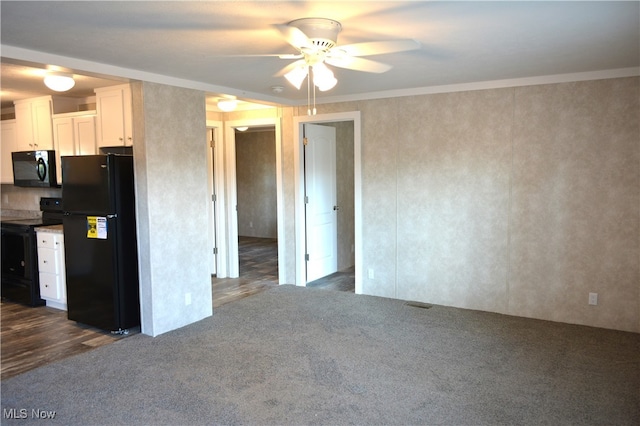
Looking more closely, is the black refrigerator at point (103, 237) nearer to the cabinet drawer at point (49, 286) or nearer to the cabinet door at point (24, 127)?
the cabinet drawer at point (49, 286)

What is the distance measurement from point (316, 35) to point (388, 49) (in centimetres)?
42

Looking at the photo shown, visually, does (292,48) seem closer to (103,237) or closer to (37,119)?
(103,237)

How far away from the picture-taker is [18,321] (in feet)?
15.2

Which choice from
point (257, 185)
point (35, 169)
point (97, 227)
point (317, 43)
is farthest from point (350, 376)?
point (257, 185)

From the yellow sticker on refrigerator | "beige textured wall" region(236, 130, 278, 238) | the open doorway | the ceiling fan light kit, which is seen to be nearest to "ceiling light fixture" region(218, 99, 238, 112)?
the yellow sticker on refrigerator

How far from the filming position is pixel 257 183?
1034cm

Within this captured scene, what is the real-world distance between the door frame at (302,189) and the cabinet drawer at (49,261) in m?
2.73

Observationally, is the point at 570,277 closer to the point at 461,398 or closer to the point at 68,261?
A: the point at 461,398

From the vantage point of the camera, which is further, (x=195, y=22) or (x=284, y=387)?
(x=284, y=387)

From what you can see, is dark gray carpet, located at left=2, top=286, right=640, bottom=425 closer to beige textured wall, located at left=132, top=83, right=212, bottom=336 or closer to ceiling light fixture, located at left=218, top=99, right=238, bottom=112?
beige textured wall, located at left=132, top=83, right=212, bottom=336

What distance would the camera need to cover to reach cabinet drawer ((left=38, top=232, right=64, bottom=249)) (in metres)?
4.82

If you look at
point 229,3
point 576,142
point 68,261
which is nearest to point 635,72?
point 576,142

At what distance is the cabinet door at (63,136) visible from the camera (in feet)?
16.4

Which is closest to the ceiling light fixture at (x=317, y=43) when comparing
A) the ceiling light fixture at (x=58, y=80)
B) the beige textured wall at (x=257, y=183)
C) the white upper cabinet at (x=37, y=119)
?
the ceiling light fixture at (x=58, y=80)
